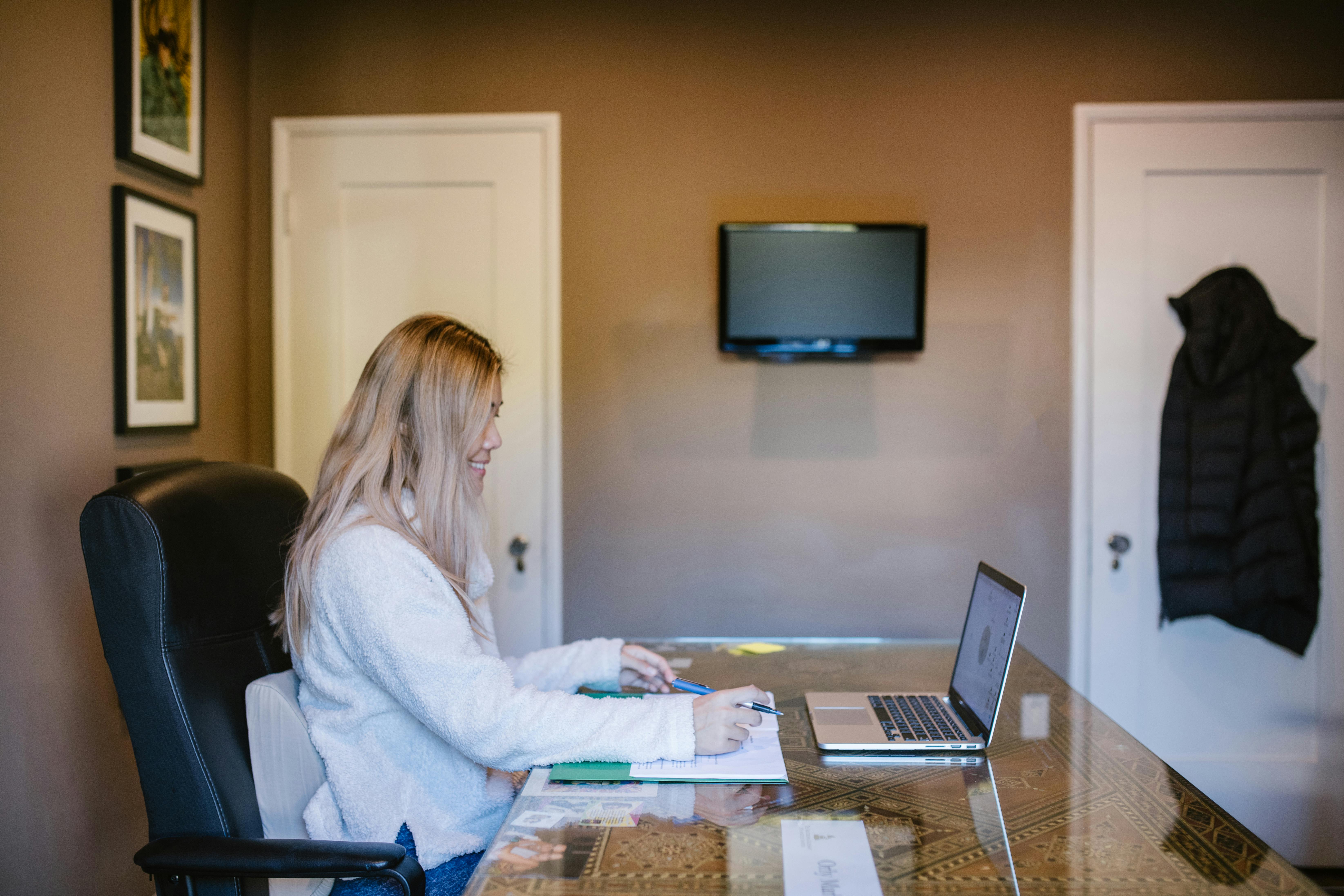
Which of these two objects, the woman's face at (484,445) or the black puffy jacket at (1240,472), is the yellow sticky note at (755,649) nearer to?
the woman's face at (484,445)

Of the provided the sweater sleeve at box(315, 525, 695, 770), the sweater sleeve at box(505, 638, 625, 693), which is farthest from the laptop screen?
the sweater sleeve at box(505, 638, 625, 693)

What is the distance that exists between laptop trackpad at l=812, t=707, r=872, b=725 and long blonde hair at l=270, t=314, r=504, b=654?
61cm

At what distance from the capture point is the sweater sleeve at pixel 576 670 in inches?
62.1

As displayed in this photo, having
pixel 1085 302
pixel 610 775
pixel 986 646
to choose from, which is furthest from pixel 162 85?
pixel 1085 302

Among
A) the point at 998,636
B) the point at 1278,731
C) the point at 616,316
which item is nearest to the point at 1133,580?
the point at 1278,731

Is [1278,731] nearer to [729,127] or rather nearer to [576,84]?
[729,127]

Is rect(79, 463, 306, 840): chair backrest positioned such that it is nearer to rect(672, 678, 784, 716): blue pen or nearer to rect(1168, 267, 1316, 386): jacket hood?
rect(672, 678, 784, 716): blue pen

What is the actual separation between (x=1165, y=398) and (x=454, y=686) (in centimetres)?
241

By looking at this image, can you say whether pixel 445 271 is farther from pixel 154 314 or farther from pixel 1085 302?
pixel 1085 302

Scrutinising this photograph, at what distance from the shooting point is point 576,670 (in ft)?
5.20

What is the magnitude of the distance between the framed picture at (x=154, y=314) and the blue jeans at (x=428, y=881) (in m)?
1.30

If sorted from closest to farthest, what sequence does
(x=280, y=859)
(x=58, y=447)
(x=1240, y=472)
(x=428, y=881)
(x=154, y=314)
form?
(x=280, y=859) → (x=428, y=881) → (x=58, y=447) → (x=154, y=314) → (x=1240, y=472)

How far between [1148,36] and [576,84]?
70.9 inches

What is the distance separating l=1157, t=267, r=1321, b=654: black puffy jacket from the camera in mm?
2504
